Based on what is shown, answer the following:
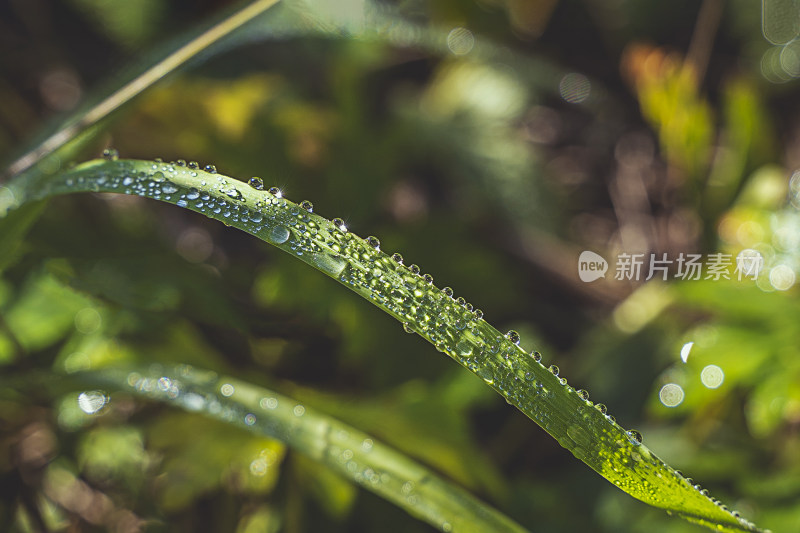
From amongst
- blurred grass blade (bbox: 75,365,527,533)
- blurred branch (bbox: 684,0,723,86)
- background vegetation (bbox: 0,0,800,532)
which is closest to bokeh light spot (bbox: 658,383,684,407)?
background vegetation (bbox: 0,0,800,532)

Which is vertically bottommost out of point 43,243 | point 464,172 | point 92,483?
point 92,483

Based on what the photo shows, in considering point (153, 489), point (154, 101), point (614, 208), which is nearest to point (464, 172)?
point (614, 208)

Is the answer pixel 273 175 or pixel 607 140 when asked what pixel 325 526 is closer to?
pixel 273 175

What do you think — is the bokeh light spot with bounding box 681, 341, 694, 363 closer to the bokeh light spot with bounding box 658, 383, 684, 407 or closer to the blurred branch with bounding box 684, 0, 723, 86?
the bokeh light spot with bounding box 658, 383, 684, 407

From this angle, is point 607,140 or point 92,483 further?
point 607,140

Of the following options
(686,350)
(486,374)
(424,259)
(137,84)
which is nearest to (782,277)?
(686,350)

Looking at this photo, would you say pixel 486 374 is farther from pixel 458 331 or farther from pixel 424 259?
pixel 424 259

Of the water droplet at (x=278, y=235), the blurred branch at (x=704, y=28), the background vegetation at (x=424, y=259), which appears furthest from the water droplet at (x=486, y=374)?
the blurred branch at (x=704, y=28)
